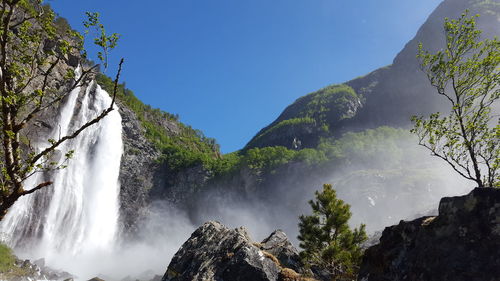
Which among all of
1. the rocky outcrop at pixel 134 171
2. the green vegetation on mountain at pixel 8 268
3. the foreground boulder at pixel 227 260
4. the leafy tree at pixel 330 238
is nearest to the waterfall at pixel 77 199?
the rocky outcrop at pixel 134 171

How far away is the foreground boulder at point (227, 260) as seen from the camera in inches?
758

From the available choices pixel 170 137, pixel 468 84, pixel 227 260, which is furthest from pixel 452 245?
pixel 170 137

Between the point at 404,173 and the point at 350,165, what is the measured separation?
840 inches

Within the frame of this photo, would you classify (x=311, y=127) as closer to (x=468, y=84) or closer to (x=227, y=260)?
(x=468, y=84)

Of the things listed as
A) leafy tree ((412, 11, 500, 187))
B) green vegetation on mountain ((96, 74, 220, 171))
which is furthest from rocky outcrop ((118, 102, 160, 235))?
leafy tree ((412, 11, 500, 187))

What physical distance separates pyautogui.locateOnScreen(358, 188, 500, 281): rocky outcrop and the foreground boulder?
31.8 ft

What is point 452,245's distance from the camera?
28.8ft

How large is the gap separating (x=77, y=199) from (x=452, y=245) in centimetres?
6861

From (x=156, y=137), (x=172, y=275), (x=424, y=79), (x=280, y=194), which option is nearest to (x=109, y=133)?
(x=156, y=137)

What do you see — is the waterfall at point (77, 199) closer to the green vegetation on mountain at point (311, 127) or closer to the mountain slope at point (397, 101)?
the green vegetation on mountain at point (311, 127)

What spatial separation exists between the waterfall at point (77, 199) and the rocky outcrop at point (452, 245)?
58783mm

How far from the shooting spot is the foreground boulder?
19.3 meters

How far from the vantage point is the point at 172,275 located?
23.0 m

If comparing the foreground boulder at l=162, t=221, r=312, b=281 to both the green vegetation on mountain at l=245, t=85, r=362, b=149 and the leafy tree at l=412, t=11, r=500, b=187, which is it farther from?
the green vegetation on mountain at l=245, t=85, r=362, b=149
